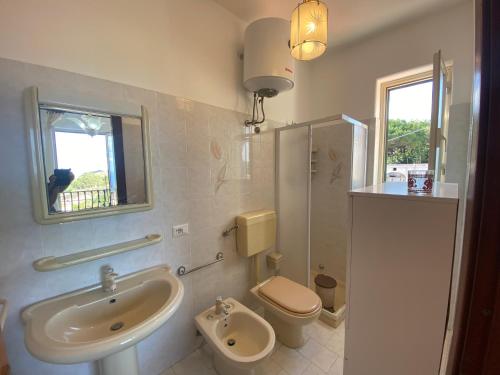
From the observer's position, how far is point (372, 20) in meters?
1.75

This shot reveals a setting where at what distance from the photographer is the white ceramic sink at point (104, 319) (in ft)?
2.48

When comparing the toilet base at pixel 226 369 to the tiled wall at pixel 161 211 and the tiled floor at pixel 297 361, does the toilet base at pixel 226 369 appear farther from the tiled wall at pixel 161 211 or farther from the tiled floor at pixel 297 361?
the tiled wall at pixel 161 211

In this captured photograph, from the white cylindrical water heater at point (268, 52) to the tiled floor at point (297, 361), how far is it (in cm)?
203

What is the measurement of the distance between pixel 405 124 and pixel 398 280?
1.86m

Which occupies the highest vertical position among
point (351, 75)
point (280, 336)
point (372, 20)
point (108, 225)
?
point (372, 20)

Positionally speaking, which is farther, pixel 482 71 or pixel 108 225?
pixel 108 225

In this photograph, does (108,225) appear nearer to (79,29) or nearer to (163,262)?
(163,262)

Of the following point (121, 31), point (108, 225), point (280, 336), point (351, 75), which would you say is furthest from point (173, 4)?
point (280, 336)

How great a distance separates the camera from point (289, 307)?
1.48 metres

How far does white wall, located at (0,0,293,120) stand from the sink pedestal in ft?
4.56

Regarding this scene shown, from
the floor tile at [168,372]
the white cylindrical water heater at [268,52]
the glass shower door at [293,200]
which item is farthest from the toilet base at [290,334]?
the white cylindrical water heater at [268,52]

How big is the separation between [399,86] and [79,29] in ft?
8.22

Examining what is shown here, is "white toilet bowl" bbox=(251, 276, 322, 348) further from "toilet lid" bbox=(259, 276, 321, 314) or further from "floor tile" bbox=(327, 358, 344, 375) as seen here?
"floor tile" bbox=(327, 358, 344, 375)

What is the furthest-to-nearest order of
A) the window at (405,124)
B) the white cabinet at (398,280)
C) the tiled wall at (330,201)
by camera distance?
1. the tiled wall at (330,201)
2. the window at (405,124)
3. the white cabinet at (398,280)
